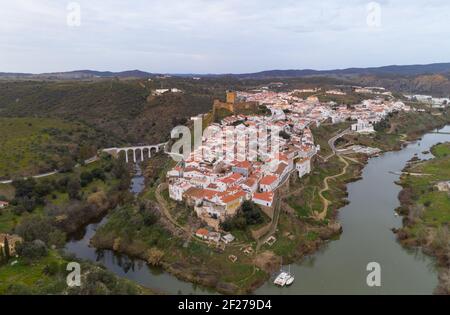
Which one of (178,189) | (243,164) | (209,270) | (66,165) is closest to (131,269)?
(209,270)

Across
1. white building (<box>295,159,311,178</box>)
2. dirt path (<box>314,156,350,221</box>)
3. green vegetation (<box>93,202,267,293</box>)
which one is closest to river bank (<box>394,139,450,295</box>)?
dirt path (<box>314,156,350,221</box>)

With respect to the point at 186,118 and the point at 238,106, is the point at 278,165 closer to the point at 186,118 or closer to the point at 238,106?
the point at 238,106

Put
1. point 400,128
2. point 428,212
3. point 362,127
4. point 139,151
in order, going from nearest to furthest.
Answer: point 428,212 < point 139,151 < point 362,127 < point 400,128

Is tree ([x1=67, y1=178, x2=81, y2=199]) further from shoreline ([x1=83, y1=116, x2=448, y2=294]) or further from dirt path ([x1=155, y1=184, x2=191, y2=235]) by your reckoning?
shoreline ([x1=83, y1=116, x2=448, y2=294])

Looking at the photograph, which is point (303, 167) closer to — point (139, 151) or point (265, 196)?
point (265, 196)
